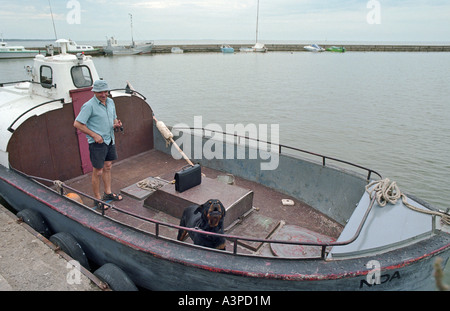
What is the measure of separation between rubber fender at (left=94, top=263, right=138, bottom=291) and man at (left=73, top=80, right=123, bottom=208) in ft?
3.49

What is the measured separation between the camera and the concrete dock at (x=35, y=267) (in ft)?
12.5

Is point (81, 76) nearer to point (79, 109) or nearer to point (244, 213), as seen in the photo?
point (79, 109)

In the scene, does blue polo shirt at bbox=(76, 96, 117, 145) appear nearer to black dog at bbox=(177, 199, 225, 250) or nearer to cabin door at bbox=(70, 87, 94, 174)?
cabin door at bbox=(70, 87, 94, 174)

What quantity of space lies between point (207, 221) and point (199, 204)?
1253mm

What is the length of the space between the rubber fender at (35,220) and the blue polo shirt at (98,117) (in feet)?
5.11

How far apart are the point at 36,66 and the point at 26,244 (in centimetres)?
396

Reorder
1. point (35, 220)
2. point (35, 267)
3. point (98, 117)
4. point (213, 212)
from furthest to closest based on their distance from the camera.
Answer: point (35, 220), point (98, 117), point (35, 267), point (213, 212)

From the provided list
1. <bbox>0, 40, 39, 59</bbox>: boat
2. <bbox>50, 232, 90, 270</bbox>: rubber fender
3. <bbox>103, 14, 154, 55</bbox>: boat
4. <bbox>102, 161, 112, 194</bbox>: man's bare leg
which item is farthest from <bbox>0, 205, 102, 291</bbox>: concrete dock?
<bbox>103, 14, 154, 55</bbox>: boat

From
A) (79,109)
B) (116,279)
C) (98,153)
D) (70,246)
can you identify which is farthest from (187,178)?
(79,109)

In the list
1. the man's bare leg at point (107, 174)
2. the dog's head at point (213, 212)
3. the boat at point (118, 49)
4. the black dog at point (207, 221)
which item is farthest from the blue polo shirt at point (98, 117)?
the boat at point (118, 49)

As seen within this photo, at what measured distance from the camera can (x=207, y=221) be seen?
352 cm

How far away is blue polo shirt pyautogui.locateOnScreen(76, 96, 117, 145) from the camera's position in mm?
4746

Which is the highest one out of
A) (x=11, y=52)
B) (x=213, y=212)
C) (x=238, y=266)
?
(x=11, y=52)
